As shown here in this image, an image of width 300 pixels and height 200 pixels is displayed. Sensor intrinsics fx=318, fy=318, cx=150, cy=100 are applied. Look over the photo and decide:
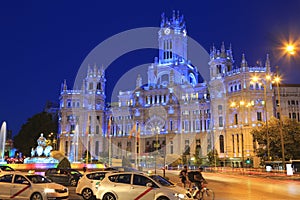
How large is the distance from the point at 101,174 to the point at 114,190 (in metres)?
2.70

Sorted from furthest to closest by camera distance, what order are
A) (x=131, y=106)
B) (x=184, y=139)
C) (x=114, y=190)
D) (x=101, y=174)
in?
(x=131, y=106), (x=184, y=139), (x=101, y=174), (x=114, y=190)

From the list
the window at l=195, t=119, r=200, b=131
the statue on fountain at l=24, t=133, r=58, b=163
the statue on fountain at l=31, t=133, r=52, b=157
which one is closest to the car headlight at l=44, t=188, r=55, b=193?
the statue on fountain at l=24, t=133, r=58, b=163

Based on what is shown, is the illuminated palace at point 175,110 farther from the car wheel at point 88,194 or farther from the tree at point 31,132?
the car wheel at point 88,194

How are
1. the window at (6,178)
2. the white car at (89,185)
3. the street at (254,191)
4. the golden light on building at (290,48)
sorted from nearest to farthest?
the window at (6,178)
the white car at (89,185)
the street at (254,191)
the golden light on building at (290,48)

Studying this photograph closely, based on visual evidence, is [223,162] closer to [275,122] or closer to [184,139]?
[184,139]

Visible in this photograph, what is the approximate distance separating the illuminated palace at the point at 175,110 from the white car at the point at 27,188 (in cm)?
5870

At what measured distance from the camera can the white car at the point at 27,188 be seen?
601 inches

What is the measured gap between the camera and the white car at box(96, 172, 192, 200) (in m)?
14.0

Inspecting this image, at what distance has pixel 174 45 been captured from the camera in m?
105

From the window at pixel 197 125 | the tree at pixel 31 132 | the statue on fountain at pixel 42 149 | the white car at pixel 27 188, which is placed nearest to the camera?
the white car at pixel 27 188

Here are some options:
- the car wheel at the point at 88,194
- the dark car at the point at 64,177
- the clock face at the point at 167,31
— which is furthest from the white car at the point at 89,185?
the clock face at the point at 167,31

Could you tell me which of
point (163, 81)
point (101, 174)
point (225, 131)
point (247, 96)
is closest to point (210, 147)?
point (225, 131)

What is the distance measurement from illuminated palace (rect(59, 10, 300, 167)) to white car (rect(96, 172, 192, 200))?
2294 inches

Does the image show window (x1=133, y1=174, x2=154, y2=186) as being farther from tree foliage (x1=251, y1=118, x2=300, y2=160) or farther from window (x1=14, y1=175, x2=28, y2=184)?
tree foliage (x1=251, y1=118, x2=300, y2=160)
